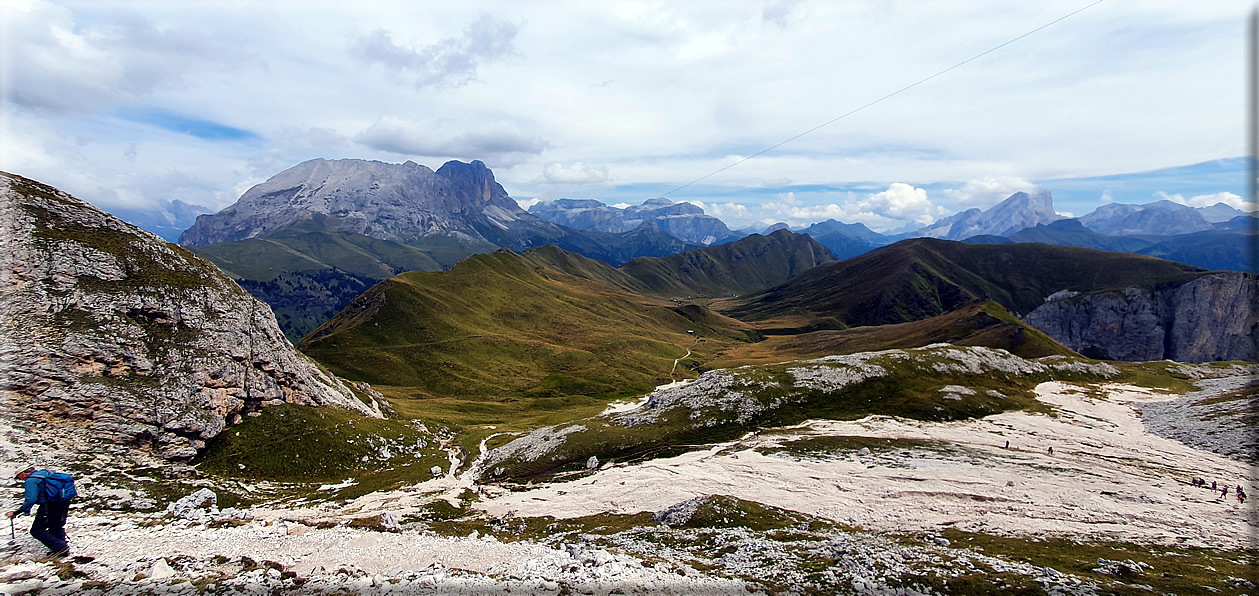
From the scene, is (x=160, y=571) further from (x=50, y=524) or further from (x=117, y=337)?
(x=117, y=337)

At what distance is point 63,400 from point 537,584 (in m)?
59.7

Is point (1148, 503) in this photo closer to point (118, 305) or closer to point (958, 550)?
point (958, 550)

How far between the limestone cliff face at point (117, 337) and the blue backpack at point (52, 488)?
115 ft

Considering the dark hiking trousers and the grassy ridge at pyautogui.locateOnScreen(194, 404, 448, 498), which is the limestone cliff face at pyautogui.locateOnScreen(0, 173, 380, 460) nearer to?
the grassy ridge at pyautogui.locateOnScreen(194, 404, 448, 498)

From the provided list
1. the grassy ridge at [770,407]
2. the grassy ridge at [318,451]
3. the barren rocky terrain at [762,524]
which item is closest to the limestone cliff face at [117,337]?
the grassy ridge at [318,451]

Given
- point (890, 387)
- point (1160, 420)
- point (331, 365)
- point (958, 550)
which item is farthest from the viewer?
point (331, 365)

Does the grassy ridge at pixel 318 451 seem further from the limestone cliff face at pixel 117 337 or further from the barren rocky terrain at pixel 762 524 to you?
the barren rocky terrain at pixel 762 524

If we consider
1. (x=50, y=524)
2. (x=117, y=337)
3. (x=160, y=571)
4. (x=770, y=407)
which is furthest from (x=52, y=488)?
(x=770, y=407)

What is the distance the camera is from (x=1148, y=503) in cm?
5028

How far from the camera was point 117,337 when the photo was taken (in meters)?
59.8

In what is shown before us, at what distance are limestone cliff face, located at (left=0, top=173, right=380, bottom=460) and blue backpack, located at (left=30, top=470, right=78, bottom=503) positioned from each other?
1379 inches

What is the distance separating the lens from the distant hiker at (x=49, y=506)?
2436 centimetres

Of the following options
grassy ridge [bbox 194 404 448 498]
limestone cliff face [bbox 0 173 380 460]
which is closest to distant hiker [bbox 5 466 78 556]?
limestone cliff face [bbox 0 173 380 460]

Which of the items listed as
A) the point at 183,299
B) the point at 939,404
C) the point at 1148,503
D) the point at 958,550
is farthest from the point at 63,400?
the point at 939,404
